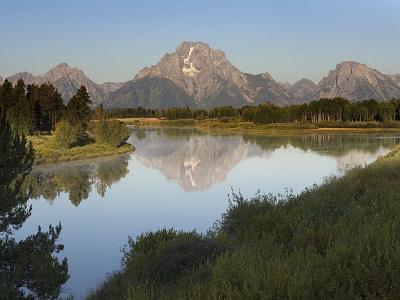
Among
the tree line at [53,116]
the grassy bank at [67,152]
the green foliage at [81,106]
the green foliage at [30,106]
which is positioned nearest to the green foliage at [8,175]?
the grassy bank at [67,152]

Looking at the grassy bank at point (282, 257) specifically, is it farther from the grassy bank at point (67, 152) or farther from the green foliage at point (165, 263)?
the grassy bank at point (67, 152)

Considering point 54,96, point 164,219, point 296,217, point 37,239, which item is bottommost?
point 164,219

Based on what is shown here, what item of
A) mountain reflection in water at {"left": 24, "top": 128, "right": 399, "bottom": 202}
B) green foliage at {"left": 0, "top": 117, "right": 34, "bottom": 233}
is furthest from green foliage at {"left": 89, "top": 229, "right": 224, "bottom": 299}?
mountain reflection in water at {"left": 24, "top": 128, "right": 399, "bottom": 202}

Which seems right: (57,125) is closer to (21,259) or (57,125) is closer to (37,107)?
(37,107)

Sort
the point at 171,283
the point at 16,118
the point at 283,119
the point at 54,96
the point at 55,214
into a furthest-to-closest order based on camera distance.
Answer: the point at 283,119
the point at 54,96
the point at 16,118
the point at 55,214
the point at 171,283

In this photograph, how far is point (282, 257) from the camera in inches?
335

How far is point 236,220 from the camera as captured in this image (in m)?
15.5

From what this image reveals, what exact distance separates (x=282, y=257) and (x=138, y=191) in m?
31.0

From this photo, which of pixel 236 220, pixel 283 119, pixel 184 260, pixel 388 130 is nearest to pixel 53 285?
pixel 184 260

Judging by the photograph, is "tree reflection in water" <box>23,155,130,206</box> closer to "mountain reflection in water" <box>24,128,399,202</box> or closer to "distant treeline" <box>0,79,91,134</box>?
"mountain reflection in water" <box>24,128,399,202</box>

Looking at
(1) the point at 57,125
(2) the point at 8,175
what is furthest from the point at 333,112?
(2) the point at 8,175

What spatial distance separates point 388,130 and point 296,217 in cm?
13825

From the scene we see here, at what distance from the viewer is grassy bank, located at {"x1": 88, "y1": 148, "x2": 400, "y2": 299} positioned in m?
6.83

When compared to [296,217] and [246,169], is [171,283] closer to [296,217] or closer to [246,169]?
[296,217]
